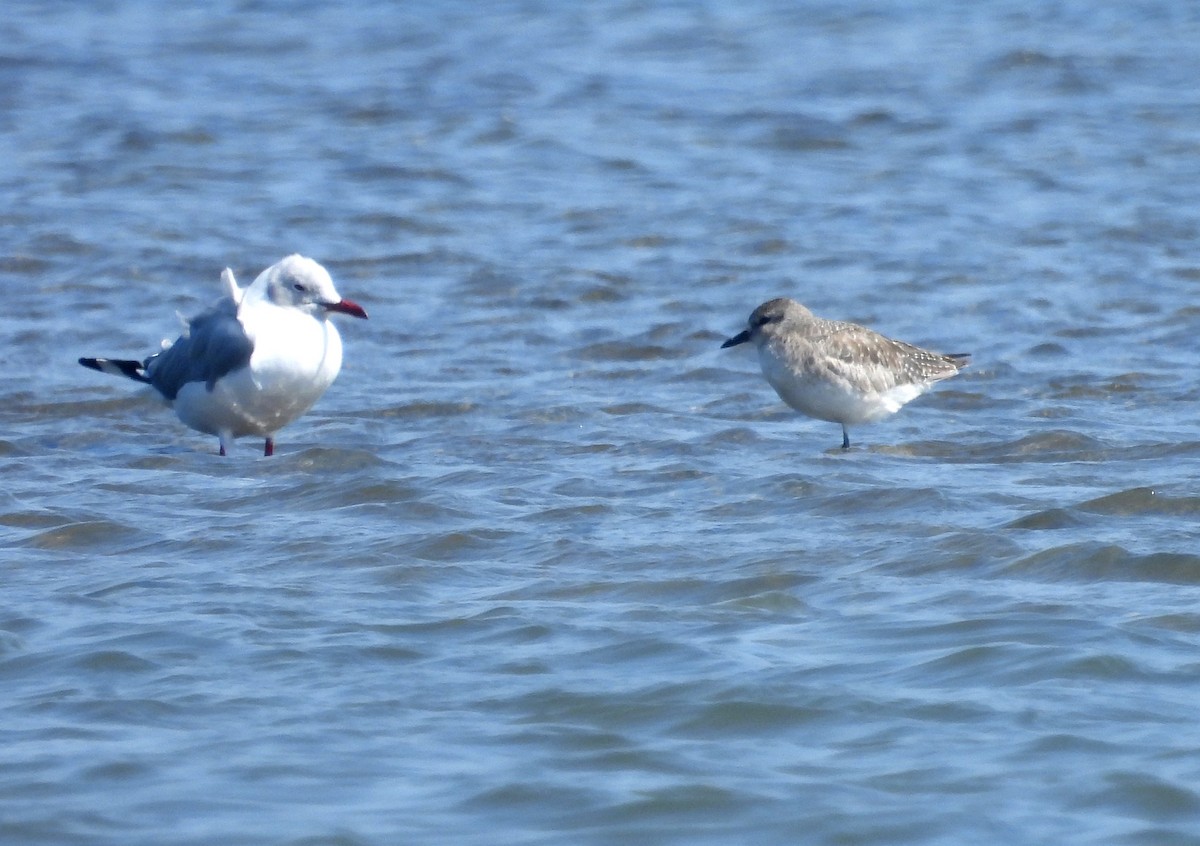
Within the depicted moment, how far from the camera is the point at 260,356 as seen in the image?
853 cm

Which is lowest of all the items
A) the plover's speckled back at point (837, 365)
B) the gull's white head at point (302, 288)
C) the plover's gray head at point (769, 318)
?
the plover's speckled back at point (837, 365)

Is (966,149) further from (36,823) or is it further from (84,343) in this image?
(36,823)

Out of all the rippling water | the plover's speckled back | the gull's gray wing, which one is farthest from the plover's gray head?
the gull's gray wing

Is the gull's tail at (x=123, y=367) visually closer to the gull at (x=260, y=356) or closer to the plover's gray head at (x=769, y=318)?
the gull at (x=260, y=356)

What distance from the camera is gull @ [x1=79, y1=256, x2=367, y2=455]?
854 centimetres

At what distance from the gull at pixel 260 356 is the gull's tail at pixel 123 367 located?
9.7 inches

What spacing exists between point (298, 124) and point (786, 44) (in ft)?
17.5

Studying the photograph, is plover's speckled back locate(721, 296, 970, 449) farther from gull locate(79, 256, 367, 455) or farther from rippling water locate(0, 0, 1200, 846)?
gull locate(79, 256, 367, 455)

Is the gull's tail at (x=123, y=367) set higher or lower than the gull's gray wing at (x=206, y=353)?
lower

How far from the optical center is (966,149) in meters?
15.4

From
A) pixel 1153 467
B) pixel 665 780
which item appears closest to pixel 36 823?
pixel 665 780

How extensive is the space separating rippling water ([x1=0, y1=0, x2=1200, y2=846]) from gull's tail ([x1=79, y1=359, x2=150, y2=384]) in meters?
0.25

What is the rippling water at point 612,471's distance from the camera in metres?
4.66


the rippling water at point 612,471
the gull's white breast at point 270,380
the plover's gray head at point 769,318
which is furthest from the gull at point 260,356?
the plover's gray head at point 769,318
